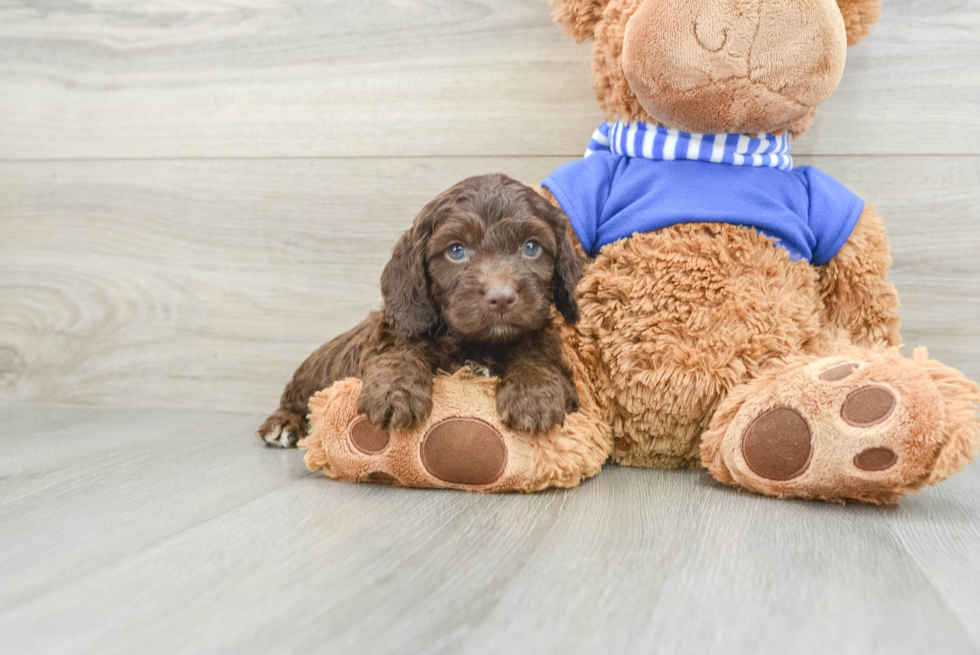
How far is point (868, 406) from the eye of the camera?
3.98 ft

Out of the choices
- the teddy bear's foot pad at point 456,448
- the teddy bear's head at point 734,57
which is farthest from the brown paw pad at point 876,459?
the teddy bear's head at point 734,57

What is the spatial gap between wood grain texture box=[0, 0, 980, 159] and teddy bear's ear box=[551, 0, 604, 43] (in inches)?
13.5

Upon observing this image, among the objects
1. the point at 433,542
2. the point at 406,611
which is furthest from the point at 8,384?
the point at 406,611

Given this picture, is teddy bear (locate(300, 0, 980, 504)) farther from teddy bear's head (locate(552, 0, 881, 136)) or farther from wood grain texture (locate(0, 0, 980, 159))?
wood grain texture (locate(0, 0, 980, 159))

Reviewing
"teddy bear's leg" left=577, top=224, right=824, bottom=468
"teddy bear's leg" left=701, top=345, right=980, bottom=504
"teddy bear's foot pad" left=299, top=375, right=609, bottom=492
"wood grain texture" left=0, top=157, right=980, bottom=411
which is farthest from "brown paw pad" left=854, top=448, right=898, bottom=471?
"wood grain texture" left=0, top=157, right=980, bottom=411

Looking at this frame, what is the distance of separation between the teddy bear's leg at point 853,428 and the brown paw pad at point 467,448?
42cm

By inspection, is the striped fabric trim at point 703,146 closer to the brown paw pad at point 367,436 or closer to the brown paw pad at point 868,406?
the brown paw pad at point 868,406

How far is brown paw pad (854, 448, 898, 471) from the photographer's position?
1.19m

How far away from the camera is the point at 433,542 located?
3.54 ft

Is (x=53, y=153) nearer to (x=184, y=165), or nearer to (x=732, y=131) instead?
(x=184, y=165)

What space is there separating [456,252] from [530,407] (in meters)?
0.31

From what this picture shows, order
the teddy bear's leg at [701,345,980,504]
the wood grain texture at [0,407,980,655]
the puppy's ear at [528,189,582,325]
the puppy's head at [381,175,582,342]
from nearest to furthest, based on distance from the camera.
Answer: the wood grain texture at [0,407,980,655]
the teddy bear's leg at [701,345,980,504]
the puppy's head at [381,175,582,342]
the puppy's ear at [528,189,582,325]

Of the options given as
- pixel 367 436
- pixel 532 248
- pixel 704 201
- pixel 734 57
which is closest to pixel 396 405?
pixel 367 436

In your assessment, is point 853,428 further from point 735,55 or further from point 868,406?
point 735,55
